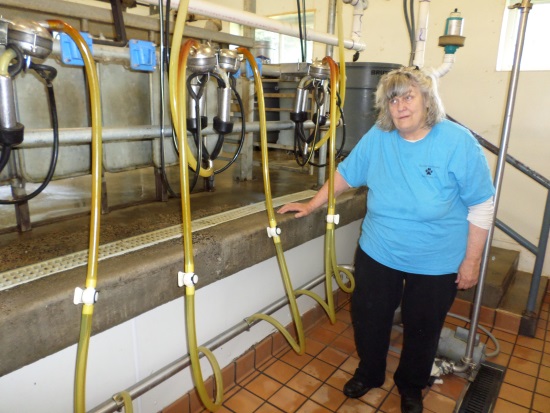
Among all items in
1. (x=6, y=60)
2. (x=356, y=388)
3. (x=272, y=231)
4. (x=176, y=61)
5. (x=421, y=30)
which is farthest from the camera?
(x=421, y=30)

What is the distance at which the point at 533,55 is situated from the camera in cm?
283

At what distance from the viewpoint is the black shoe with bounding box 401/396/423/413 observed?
1.63 meters

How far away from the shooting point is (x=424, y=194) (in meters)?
1.42

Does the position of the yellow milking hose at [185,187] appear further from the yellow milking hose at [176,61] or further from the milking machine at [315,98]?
the milking machine at [315,98]

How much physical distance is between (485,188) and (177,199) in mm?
1411

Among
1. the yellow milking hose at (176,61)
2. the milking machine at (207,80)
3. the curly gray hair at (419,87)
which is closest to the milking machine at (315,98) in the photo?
the curly gray hair at (419,87)

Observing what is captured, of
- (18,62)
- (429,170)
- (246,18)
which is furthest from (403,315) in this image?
(18,62)

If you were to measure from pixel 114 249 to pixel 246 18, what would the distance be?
1.05 meters

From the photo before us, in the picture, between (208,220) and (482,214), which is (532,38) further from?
(208,220)

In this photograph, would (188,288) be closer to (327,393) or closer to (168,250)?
(168,250)

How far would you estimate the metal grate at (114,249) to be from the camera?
1101 millimetres

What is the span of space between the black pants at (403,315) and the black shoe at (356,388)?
2 cm

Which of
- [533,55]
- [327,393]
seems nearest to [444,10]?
[533,55]

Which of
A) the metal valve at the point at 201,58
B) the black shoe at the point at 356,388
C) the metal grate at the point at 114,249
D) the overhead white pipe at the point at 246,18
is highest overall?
the overhead white pipe at the point at 246,18
